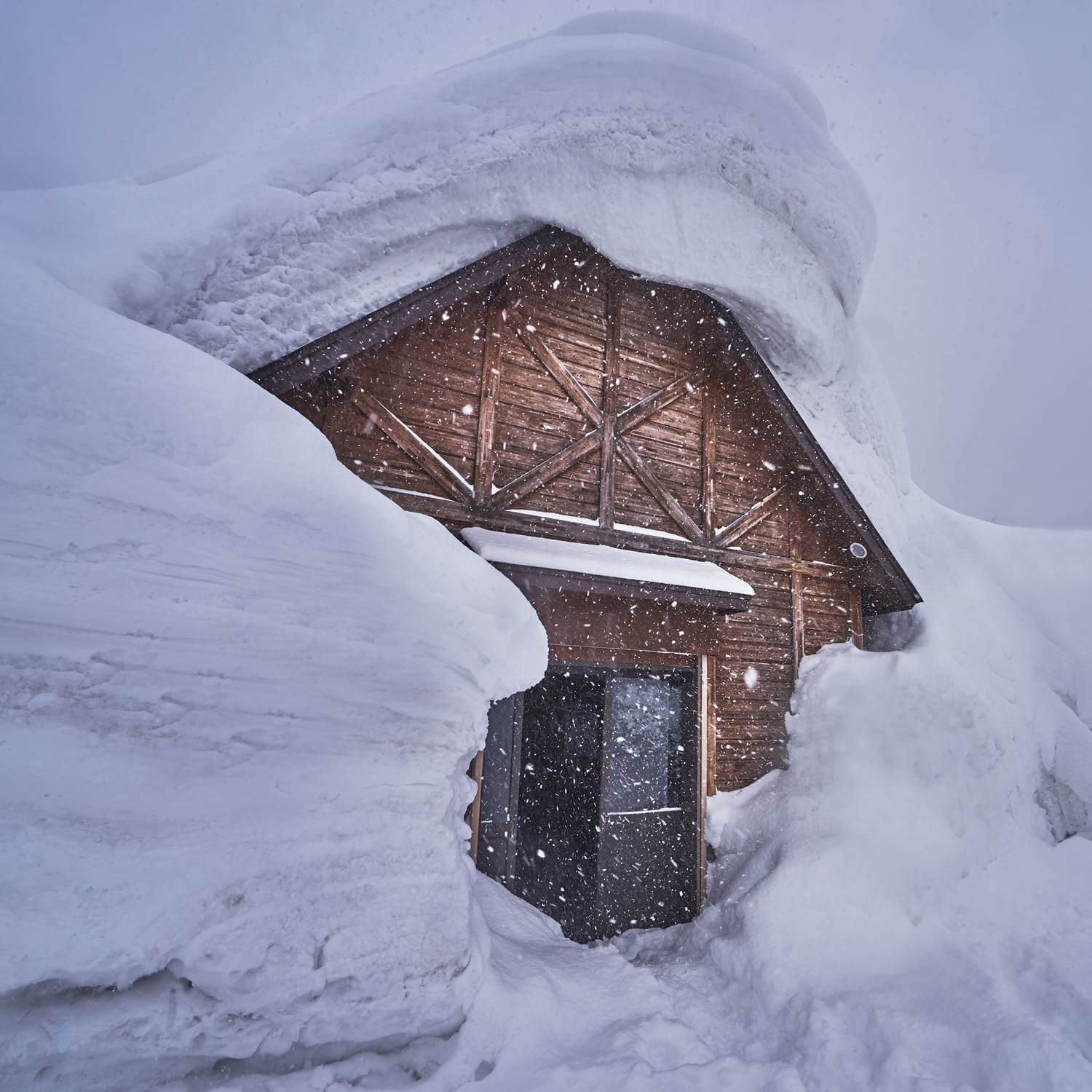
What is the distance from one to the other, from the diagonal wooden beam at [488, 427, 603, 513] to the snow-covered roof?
0.32m

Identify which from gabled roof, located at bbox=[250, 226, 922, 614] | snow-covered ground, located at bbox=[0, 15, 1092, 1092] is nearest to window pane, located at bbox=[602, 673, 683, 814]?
snow-covered ground, located at bbox=[0, 15, 1092, 1092]

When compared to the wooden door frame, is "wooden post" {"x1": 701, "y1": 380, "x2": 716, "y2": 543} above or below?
above

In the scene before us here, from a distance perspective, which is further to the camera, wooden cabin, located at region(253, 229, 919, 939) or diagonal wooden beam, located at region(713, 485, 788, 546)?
diagonal wooden beam, located at region(713, 485, 788, 546)

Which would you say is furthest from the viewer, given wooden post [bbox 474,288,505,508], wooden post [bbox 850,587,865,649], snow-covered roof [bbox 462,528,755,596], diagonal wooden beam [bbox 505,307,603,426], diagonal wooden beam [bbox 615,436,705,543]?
wooden post [bbox 850,587,865,649]

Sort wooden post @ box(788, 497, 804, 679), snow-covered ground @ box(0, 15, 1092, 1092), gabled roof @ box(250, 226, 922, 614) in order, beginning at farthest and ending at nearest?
wooden post @ box(788, 497, 804, 679) < gabled roof @ box(250, 226, 922, 614) < snow-covered ground @ box(0, 15, 1092, 1092)

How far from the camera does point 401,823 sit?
2.39m

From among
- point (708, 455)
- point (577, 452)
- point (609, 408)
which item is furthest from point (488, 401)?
point (708, 455)

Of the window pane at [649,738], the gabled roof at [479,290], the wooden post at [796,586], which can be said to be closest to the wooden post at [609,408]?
the gabled roof at [479,290]

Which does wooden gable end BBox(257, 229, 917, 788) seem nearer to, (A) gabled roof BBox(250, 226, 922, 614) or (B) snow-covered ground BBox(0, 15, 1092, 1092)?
(A) gabled roof BBox(250, 226, 922, 614)

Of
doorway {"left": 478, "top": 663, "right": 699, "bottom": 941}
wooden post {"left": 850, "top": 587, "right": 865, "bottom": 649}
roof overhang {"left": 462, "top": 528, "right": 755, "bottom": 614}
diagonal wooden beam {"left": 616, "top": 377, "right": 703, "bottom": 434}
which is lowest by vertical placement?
doorway {"left": 478, "top": 663, "right": 699, "bottom": 941}

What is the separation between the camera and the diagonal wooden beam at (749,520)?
5762mm

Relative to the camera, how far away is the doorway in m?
4.30

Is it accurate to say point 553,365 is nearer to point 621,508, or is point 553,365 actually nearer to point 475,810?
point 621,508

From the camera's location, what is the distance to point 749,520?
233 inches
